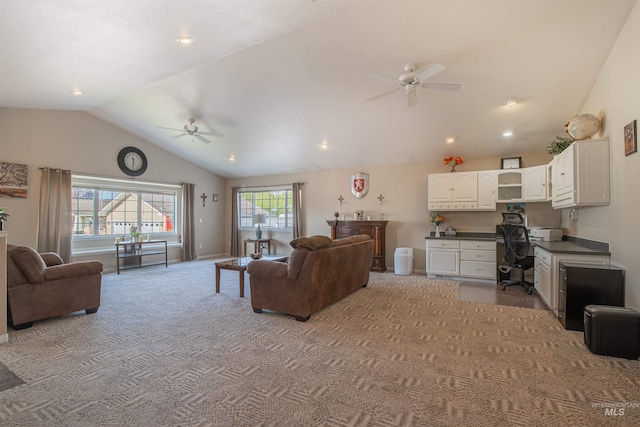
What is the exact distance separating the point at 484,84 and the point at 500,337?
3196mm

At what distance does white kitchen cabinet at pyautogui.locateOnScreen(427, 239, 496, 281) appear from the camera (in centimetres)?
577

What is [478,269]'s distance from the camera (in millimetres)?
5855

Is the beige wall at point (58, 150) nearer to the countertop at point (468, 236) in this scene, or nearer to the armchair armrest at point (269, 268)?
the armchair armrest at point (269, 268)

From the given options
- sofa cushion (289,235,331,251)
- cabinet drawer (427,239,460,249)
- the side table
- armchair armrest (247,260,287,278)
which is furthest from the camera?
the side table

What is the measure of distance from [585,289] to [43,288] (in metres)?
6.00

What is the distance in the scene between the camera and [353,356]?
107 inches

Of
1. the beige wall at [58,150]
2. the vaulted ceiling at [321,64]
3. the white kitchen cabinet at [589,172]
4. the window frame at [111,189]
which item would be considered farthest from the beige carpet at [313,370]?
the window frame at [111,189]

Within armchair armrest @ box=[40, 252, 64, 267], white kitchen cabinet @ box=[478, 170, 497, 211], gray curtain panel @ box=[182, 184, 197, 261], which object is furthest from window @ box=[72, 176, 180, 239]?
white kitchen cabinet @ box=[478, 170, 497, 211]

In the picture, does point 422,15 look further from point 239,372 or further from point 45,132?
point 45,132

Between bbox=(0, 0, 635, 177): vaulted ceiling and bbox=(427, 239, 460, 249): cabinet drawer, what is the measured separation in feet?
6.03

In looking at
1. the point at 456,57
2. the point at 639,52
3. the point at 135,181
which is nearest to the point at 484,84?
the point at 456,57

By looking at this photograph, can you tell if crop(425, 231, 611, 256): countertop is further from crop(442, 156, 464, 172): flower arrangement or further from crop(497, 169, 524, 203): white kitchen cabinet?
crop(442, 156, 464, 172): flower arrangement

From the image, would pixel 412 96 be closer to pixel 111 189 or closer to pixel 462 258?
pixel 462 258

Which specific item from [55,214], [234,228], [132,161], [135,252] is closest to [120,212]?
[135,252]
